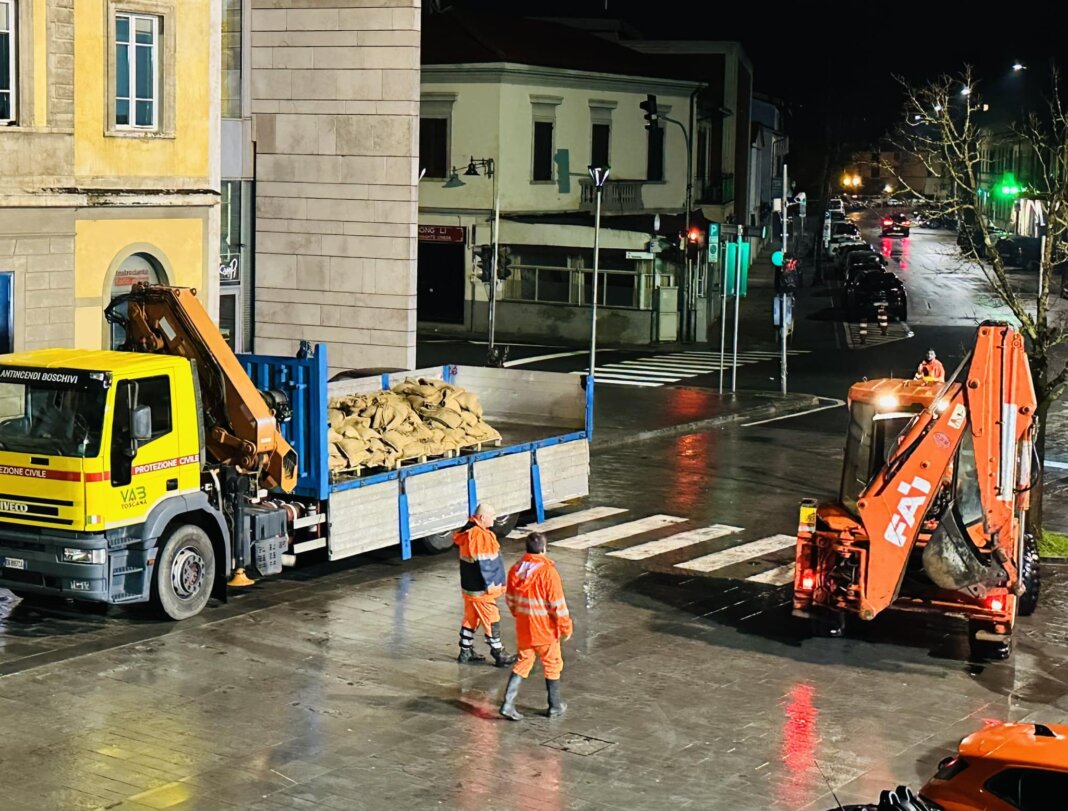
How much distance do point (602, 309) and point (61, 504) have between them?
112 ft

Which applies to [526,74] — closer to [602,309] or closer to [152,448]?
[602,309]

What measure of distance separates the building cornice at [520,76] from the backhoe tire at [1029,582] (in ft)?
115

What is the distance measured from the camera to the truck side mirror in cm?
1564

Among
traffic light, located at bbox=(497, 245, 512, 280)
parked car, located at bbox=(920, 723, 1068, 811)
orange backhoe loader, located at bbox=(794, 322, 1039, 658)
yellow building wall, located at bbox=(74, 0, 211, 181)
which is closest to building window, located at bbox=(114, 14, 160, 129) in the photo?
yellow building wall, located at bbox=(74, 0, 211, 181)

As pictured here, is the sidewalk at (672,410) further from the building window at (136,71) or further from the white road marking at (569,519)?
the building window at (136,71)

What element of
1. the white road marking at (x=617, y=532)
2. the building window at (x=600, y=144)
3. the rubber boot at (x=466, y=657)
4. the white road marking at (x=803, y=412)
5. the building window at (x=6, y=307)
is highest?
the building window at (x=600, y=144)

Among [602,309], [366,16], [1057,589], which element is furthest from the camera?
[602,309]

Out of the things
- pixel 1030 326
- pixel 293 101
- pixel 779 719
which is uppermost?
pixel 293 101

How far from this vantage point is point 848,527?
15523mm

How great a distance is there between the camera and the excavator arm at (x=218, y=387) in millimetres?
17391

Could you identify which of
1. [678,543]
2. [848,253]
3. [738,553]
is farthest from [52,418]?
[848,253]

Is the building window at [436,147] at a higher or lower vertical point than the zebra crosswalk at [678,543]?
higher

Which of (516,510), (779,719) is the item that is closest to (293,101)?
(516,510)

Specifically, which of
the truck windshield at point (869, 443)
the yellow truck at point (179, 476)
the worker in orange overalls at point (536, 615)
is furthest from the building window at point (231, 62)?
the worker in orange overalls at point (536, 615)
